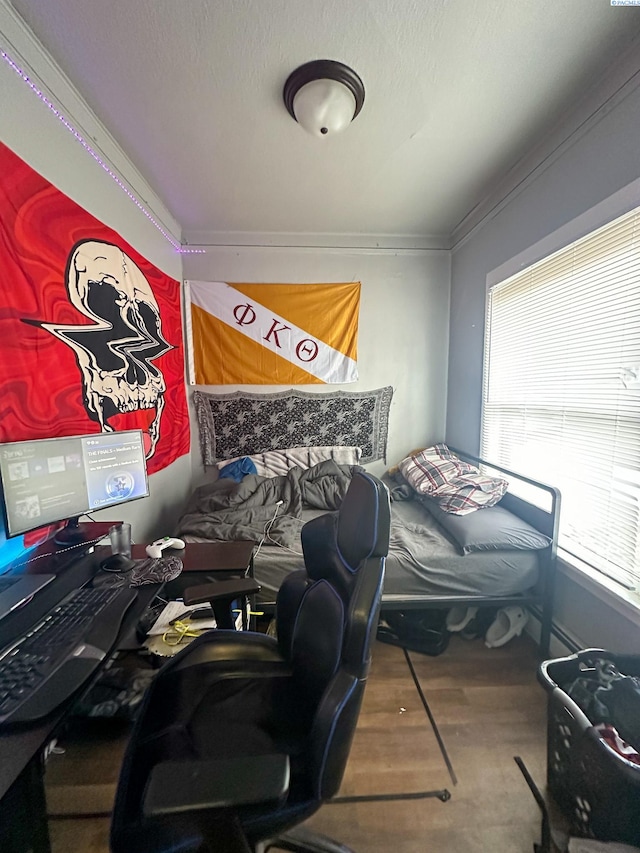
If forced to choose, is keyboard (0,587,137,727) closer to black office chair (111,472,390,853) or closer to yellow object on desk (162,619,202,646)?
black office chair (111,472,390,853)

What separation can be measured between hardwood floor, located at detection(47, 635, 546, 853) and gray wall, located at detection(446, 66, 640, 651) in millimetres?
444

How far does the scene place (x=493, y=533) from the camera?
1.86 m

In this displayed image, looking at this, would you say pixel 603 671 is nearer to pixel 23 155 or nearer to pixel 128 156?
pixel 23 155

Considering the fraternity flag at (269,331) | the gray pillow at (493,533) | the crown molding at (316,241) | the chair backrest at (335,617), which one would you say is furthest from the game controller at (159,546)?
the crown molding at (316,241)

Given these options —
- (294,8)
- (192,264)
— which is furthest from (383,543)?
(192,264)

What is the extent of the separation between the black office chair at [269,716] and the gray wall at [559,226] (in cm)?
131

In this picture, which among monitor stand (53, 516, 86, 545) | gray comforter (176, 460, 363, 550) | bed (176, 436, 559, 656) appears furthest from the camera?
gray comforter (176, 460, 363, 550)

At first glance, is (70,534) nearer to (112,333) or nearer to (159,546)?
(159,546)

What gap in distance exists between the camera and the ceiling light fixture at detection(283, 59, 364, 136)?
144 centimetres

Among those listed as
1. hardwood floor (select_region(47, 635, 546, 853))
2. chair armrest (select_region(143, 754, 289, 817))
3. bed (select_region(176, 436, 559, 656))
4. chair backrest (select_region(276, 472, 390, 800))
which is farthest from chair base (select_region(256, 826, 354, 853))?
bed (select_region(176, 436, 559, 656))

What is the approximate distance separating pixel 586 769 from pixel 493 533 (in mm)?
945

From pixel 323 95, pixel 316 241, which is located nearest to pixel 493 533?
pixel 323 95

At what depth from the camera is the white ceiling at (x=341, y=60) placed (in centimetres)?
126

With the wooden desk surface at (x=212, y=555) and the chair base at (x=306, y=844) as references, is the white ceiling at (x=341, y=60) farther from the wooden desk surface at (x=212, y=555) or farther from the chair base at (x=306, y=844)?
the chair base at (x=306, y=844)
